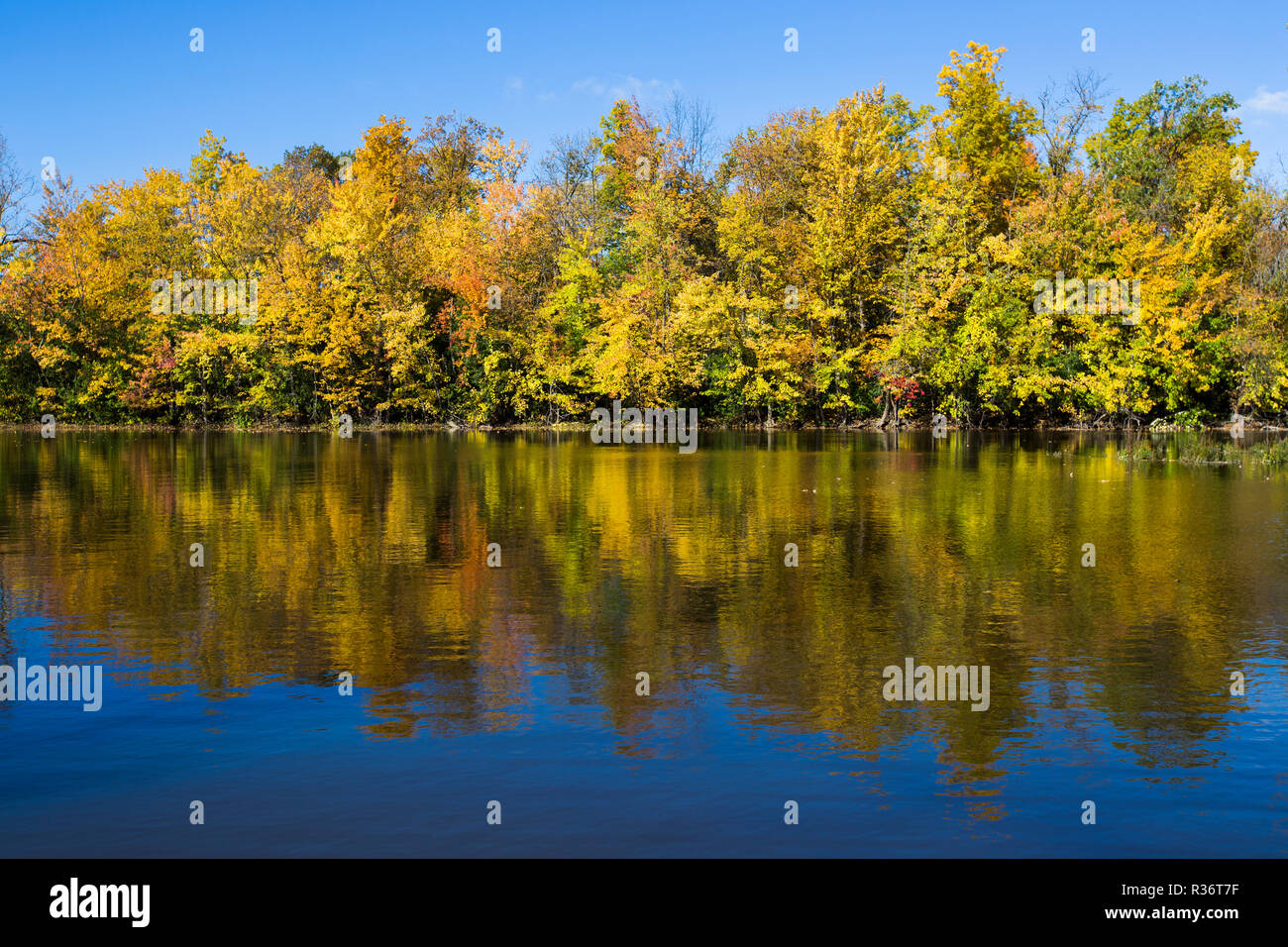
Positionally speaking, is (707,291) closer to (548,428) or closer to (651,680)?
(548,428)

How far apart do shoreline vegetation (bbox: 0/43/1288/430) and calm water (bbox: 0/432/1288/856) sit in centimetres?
3683

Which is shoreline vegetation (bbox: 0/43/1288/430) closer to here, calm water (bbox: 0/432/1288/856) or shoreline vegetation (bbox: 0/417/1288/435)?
shoreline vegetation (bbox: 0/417/1288/435)

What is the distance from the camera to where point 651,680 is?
453 inches

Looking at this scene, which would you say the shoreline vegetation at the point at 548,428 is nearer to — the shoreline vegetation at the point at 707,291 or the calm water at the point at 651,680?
the shoreline vegetation at the point at 707,291

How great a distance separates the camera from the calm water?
25.9 ft

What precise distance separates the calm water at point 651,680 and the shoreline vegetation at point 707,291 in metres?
36.8

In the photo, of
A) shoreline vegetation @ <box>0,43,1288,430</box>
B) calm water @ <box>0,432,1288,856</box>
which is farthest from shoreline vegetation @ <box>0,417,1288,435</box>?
calm water @ <box>0,432,1288,856</box>

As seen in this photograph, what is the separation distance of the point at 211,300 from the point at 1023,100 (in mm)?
54655

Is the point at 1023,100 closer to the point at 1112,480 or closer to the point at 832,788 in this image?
the point at 1112,480

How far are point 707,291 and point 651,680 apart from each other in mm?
52289

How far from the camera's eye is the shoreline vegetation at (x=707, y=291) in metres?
60.1

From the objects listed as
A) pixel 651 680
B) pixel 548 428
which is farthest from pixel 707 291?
pixel 651 680
